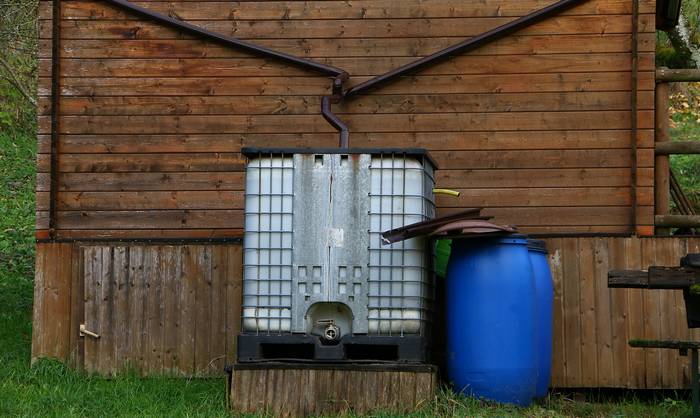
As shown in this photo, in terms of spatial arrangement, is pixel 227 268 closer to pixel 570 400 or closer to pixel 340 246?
pixel 340 246

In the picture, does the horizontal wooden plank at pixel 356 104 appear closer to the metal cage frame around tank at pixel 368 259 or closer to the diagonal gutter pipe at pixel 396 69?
the diagonal gutter pipe at pixel 396 69

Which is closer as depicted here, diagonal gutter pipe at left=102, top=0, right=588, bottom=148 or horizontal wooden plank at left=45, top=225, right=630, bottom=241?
horizontal wooden plank at left=45, top=225, right=630, bottom=241

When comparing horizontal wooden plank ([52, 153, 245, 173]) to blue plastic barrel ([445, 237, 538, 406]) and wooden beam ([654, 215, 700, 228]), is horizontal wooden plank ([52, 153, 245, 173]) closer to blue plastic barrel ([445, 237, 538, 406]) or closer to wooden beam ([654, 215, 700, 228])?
blue plastic barrel ([445, 237, 538, 406])

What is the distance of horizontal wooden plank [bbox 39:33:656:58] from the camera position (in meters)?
7.74

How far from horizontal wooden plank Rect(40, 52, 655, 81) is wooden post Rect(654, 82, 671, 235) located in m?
0.28

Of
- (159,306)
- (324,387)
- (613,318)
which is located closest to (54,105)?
(159,306)

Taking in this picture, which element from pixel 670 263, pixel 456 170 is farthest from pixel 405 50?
pixel 670 263

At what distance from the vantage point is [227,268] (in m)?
7.65

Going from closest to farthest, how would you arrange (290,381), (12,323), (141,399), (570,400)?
(290,381), (141,399), (570,400), (12,323)

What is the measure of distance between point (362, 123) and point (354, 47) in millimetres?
635

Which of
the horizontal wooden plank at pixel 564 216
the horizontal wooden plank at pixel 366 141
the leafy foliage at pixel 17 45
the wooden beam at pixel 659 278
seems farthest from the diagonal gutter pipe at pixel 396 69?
the leafy foliage at pixel 17 45

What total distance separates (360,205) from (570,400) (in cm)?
233

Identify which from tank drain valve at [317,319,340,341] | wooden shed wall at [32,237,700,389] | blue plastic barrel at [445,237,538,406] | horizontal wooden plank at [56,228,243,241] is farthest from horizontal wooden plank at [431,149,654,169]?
tank drain valve at [317,319,340,341]

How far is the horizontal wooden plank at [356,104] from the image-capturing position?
25.2ft
